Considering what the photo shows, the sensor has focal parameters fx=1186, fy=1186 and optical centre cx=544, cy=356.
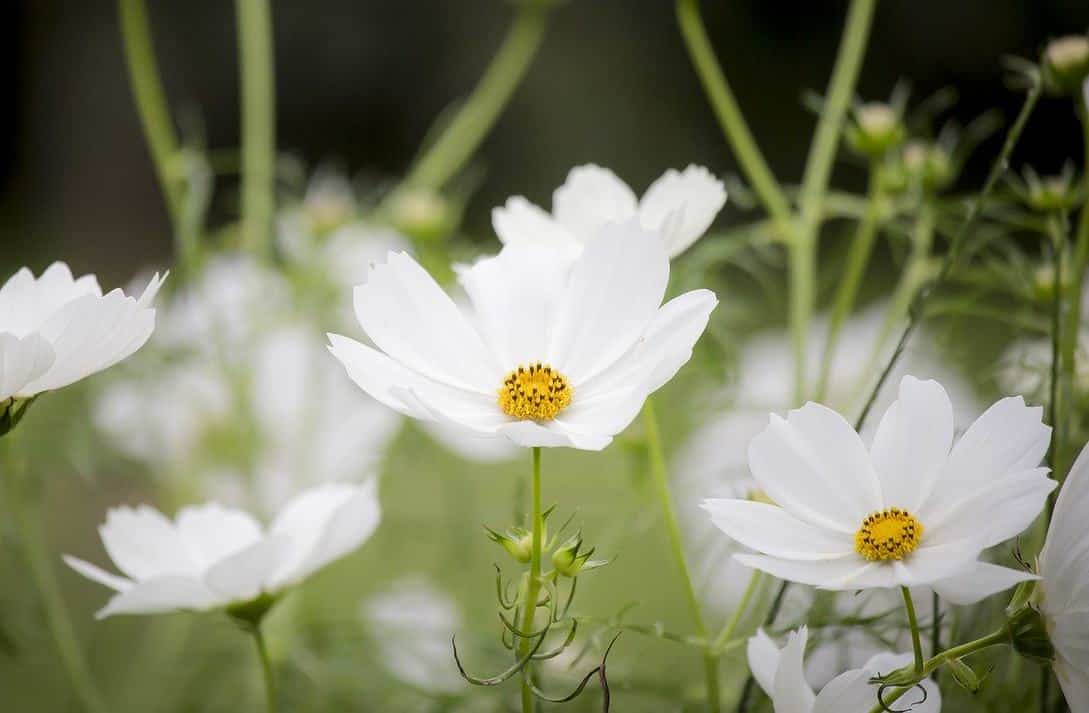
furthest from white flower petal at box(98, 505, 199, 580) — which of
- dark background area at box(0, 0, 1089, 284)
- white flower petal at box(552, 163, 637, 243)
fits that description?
dark background area at box(0, 0, 1089, 284)

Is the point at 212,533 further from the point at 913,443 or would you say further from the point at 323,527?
the point at 913,443

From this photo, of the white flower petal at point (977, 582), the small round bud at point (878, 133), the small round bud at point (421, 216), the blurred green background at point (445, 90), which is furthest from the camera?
the blurred green background at point (445, 90)

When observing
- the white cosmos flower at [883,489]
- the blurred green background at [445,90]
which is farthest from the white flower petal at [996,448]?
the blurred green background at [445,90]

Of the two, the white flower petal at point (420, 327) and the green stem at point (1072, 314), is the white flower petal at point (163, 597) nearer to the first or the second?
the white flower petal at point (420, 327)

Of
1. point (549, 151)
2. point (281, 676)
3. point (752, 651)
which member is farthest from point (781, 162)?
point (752, 651)

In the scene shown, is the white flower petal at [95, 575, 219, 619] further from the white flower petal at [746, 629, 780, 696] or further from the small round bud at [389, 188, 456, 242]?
the small round bud at [389, 188, 456, 242]

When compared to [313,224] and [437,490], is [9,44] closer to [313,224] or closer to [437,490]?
[437,490]

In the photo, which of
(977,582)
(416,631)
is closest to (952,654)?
(977,582)
